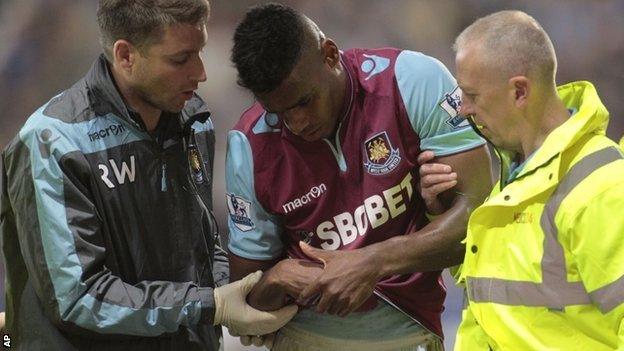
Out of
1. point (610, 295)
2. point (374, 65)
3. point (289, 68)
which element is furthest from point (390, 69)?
point (610, 295)

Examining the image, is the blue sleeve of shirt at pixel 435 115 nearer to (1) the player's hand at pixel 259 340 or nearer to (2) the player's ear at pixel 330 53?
(2) the player's ear at pixel 330 53

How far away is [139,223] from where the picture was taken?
7.30 ft

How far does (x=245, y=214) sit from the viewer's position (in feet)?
7.45

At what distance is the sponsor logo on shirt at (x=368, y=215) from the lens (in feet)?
7.25

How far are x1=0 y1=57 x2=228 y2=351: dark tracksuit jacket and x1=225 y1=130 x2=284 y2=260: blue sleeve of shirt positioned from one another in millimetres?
112

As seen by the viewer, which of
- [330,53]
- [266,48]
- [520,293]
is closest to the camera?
[520,293]

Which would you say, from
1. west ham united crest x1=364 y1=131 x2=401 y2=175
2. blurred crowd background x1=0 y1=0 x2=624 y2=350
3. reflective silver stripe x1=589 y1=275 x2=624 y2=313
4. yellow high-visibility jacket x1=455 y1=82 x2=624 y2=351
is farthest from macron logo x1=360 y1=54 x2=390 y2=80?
blurred crowd background x1=0 y1=0 x2=624 y2=350

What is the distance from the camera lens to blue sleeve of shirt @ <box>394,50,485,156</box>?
7.15ft

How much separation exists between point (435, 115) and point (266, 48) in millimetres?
381

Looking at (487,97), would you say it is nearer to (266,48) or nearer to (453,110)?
(453,110)

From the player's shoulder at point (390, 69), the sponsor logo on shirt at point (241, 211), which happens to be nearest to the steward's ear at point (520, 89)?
the player's shoulder at point (390, 69)

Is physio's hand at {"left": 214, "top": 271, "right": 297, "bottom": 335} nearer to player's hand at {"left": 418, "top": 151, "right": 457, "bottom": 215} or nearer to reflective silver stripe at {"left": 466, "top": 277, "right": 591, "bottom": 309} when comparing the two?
player's hand at {"left": 418, "top": 151, "right": 457, "bottom": 215}

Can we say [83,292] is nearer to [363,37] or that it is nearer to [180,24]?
[180,24]

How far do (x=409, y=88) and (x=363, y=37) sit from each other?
4.96 feet
